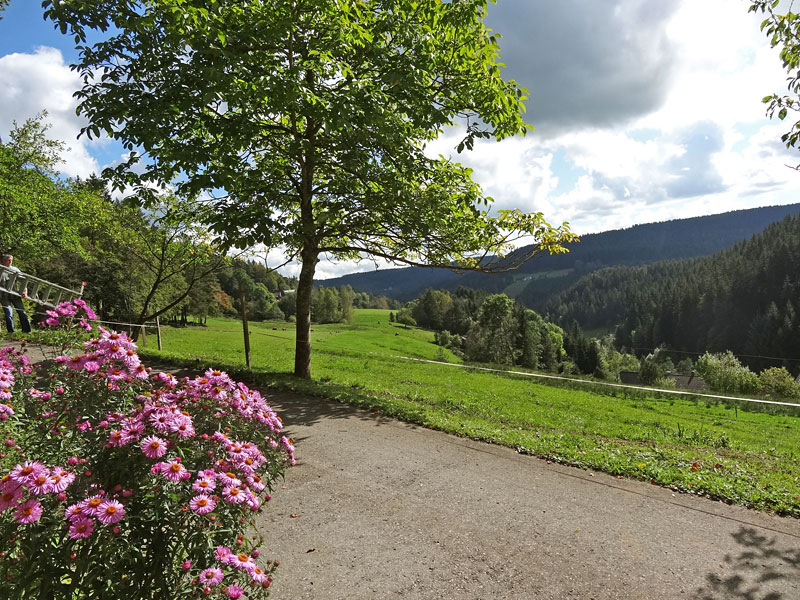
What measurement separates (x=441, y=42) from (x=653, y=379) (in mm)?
92446

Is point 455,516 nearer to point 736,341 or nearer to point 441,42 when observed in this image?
point 441,42

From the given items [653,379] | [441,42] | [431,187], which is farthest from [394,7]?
[653,379]

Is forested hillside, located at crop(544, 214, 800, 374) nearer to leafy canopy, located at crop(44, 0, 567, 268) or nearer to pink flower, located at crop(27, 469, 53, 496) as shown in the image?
leafy canopy, located at crop(44, 0, 567, 268)

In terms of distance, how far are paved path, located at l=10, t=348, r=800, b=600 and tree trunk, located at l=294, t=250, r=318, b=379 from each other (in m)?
5.93

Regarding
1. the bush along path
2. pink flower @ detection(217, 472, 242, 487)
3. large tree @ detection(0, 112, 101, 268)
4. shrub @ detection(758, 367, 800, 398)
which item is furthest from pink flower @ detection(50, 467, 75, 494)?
shrub @ detection(758, 367, 800, 398)

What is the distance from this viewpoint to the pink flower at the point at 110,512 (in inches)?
78.3

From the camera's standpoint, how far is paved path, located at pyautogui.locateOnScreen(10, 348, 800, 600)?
374 centimetres

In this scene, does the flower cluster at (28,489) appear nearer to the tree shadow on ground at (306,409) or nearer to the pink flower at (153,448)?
the pink flower at (153,448)

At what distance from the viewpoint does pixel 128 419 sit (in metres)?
2.54

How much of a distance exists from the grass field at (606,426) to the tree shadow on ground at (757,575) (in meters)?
1.27

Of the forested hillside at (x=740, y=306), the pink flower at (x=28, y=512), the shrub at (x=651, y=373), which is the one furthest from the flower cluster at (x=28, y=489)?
the forested hillside at (x=740, y=306)

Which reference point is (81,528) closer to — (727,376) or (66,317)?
(66,317)

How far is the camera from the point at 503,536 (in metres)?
4.45

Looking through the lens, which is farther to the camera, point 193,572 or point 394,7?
point 394,7
